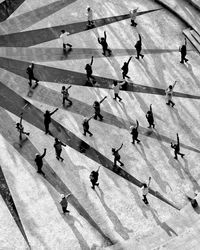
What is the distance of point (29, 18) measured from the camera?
39125 millimetres

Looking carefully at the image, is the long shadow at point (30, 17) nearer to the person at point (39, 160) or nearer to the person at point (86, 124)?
the person at point (86, 124)

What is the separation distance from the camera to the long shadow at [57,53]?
36.8 metres

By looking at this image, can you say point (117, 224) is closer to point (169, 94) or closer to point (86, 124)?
point (86, 124)

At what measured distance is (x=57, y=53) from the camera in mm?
37000

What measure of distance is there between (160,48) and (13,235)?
1467 cm

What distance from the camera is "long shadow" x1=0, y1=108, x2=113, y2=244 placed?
1164 inches

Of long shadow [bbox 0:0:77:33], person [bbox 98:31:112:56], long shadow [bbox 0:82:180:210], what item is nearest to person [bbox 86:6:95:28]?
person [bbox 98:31:112:56]

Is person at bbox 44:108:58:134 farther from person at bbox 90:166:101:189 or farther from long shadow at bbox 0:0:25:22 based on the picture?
long shadow at bbox 0:0:25:22

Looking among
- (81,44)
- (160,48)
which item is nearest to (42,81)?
(81,44)

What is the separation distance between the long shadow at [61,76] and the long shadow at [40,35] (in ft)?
5.06

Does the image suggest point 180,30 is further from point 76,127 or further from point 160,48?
point 76,127

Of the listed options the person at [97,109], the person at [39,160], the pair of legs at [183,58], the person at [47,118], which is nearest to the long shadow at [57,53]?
the pair of legs at [183,58]

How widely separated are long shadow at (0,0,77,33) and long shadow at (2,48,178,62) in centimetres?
194

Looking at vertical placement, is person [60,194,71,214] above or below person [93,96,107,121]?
below
